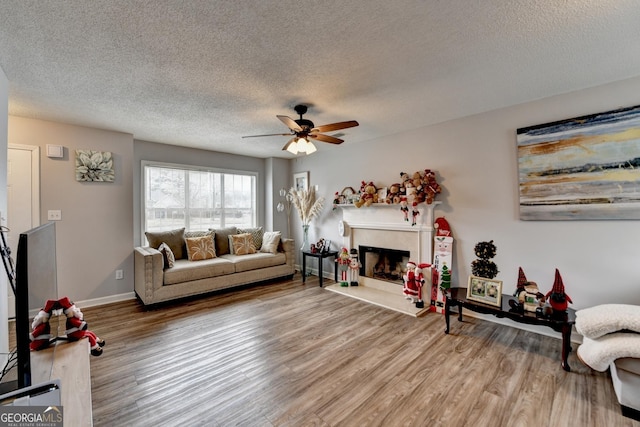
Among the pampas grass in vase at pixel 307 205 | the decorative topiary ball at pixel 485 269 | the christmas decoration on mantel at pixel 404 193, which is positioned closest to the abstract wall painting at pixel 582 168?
the decorative topiary ball at pixel 485 269

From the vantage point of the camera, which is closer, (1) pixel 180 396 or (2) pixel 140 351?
(1) pixel 180 396

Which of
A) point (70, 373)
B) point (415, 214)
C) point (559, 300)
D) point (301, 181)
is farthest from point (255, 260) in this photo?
point (559, 300)

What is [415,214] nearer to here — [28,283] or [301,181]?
[301,181]

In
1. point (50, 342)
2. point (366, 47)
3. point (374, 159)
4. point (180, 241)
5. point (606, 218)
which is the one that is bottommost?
point (50, 342)

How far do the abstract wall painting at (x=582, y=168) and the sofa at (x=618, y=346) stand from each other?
0.97 metres

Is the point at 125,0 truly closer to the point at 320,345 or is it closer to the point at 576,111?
the point at 320,345

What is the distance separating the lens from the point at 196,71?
2.21 metres

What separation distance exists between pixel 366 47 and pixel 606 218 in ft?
8.65

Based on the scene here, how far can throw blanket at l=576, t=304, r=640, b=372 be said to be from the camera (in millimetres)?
1726

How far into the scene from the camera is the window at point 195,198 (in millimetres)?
4469

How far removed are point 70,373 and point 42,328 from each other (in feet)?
1.66

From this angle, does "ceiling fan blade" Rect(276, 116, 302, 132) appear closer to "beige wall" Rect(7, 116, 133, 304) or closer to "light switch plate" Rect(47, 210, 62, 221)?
"beige wall" Rect(7, 116, 133, 304)

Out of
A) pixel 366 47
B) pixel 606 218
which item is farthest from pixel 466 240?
pixel 366 47

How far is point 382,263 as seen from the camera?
4.55m
